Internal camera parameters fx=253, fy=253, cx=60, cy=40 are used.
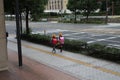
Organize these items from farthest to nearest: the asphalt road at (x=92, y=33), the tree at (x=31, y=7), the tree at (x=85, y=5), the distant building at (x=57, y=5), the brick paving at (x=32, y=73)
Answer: the distant building at (x=57, y=5)
the tree at (x=85, y=5)
the asphalt road at (x=92, y=33)
the tree at (x=31, y=7)
the brick paving at (x=32, y=73)

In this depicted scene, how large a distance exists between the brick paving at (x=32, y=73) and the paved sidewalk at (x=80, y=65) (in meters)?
0.39

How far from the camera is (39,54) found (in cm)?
1527

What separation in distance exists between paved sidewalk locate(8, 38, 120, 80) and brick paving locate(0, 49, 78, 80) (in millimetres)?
389

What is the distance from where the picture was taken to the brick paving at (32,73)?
9922mm

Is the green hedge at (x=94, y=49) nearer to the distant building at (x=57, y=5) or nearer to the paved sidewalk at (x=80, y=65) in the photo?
the paved sidewalk at (x=80, y=65)

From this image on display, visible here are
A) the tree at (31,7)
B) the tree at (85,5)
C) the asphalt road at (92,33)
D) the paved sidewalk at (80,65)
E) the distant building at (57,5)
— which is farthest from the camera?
the distant building at (57,5)

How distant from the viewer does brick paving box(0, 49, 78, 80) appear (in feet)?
32.6

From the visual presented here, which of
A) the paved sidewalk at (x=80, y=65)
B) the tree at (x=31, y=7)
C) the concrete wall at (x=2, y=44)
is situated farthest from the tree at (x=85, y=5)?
the concrete wall at (x=2, y=44)

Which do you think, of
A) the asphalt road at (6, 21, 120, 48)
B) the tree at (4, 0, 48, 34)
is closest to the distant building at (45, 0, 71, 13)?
the asphalt road at (6, 21, 120, 48)

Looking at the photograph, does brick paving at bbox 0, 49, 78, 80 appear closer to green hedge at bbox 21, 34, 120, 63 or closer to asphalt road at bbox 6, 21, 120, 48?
green hedge at bbox 21, 34, 120, 63

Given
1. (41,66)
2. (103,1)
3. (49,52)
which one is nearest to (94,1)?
(103,1)

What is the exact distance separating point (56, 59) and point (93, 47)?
2.34 metres

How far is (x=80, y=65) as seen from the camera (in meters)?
12.0

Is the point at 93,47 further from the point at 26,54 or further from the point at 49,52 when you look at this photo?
the point at 26,54
